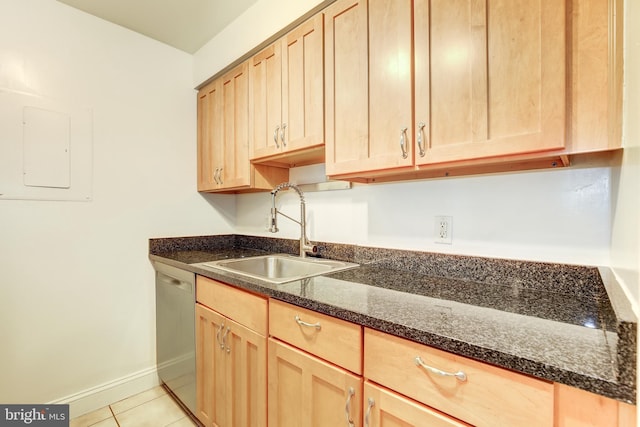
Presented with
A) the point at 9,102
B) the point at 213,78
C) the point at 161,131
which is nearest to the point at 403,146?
the point at 213,78

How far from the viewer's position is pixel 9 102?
1586 millimetres

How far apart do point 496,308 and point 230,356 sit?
110 cm

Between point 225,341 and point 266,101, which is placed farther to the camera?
point 266,101

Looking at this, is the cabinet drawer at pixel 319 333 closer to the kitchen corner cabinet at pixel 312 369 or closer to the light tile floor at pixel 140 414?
the kitchen corner cabinet at pixel 312 369

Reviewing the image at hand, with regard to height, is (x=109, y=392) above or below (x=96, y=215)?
below

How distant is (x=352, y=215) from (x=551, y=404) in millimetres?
1191

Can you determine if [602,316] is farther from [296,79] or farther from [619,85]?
[296,79]

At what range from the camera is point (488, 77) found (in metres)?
0.93

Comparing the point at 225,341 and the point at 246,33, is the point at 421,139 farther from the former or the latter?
the point at 246,33

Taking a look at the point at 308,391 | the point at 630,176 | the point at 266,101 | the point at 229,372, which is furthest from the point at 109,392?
the point at 630,176

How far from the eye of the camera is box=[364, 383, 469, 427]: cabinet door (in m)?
0.72

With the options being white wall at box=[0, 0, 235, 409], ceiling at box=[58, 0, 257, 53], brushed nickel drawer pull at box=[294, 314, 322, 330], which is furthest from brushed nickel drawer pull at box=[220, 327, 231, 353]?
ceiling at box=[58, 0, 257, 53]

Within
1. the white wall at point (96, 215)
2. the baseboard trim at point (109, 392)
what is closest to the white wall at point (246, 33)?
the white wall at point (96, 215)

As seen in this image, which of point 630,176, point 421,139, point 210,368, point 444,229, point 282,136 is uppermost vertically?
point 282,136
